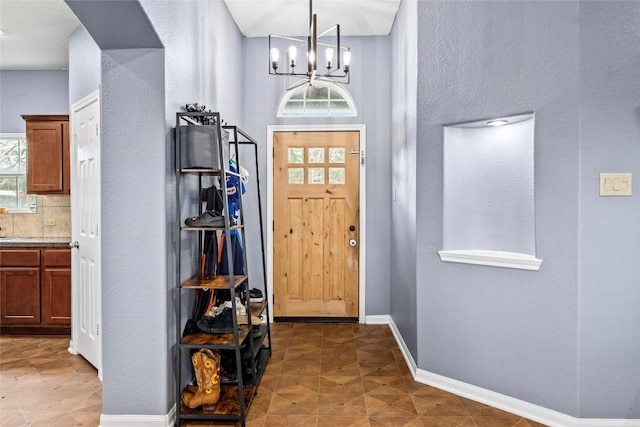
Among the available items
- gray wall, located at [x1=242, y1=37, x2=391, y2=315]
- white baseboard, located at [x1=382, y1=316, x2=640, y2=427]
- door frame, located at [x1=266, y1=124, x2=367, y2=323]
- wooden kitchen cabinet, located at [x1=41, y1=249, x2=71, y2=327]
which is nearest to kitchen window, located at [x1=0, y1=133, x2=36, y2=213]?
wooden kitchen cabinet, located at [x1=41, y1=249, x2=71, y2=327]

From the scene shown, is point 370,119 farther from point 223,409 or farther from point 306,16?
point 223,409

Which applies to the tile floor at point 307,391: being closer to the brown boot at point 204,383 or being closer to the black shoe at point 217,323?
the brown boot at point 204,383

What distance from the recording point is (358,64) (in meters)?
4.63

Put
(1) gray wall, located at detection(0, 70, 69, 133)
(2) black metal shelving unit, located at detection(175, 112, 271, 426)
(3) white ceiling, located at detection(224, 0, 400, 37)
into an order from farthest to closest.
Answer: (1) gray wall, located at detection(0, 70, 69, 133)
(3) white ceiling, located at detection(224, 0, 400, 37)
(2) black metal shelving unit, located at detection(175, 112, 271, 426)

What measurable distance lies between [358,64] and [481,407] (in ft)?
11.3

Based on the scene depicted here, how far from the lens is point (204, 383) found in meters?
2.57

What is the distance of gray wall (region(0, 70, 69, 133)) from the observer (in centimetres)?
496

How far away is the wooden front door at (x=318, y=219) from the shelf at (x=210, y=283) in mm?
2017

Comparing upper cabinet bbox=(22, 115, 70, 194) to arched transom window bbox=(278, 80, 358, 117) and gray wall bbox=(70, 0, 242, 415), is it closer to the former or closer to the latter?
arched transom window bbox=(278, 80, 358, 117)

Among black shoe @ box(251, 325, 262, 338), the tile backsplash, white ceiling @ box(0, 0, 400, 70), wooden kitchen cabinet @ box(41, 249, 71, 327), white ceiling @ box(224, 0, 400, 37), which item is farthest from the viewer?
the tile backsplash

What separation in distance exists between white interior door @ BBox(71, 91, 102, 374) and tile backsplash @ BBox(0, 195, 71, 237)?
4.31 feet

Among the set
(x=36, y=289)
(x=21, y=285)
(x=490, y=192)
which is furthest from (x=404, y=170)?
(x=21, y=285)

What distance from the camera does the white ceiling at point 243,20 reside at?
363 cm

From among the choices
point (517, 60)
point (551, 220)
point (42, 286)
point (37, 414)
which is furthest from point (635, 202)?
point (42, 286)
